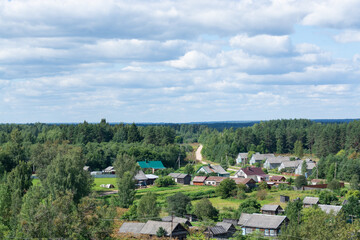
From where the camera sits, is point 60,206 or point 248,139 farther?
point 248,139

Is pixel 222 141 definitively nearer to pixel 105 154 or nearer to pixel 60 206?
pixel 105 154

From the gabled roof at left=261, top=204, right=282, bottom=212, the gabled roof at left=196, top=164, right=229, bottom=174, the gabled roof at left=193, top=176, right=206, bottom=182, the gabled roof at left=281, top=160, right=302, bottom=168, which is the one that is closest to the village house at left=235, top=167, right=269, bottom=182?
the gabled roof at left=196, top=164, right=229, bottom=174

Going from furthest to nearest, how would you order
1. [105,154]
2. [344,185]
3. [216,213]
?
1. [105,154]
2. [344,185]
3. [216,213]

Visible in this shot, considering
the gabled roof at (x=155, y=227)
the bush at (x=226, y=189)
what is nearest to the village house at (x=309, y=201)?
the bush at (x=226, y=189)

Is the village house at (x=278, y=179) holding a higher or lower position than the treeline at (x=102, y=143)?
lower

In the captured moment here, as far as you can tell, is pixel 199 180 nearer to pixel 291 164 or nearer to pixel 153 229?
pixel 291 164

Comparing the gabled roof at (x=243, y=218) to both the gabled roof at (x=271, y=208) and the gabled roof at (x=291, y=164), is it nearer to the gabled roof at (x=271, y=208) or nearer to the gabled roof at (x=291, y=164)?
the gabled roof at (x=271, y=208)

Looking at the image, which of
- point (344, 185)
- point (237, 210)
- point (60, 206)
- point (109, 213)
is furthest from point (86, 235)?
point (344, 185)
